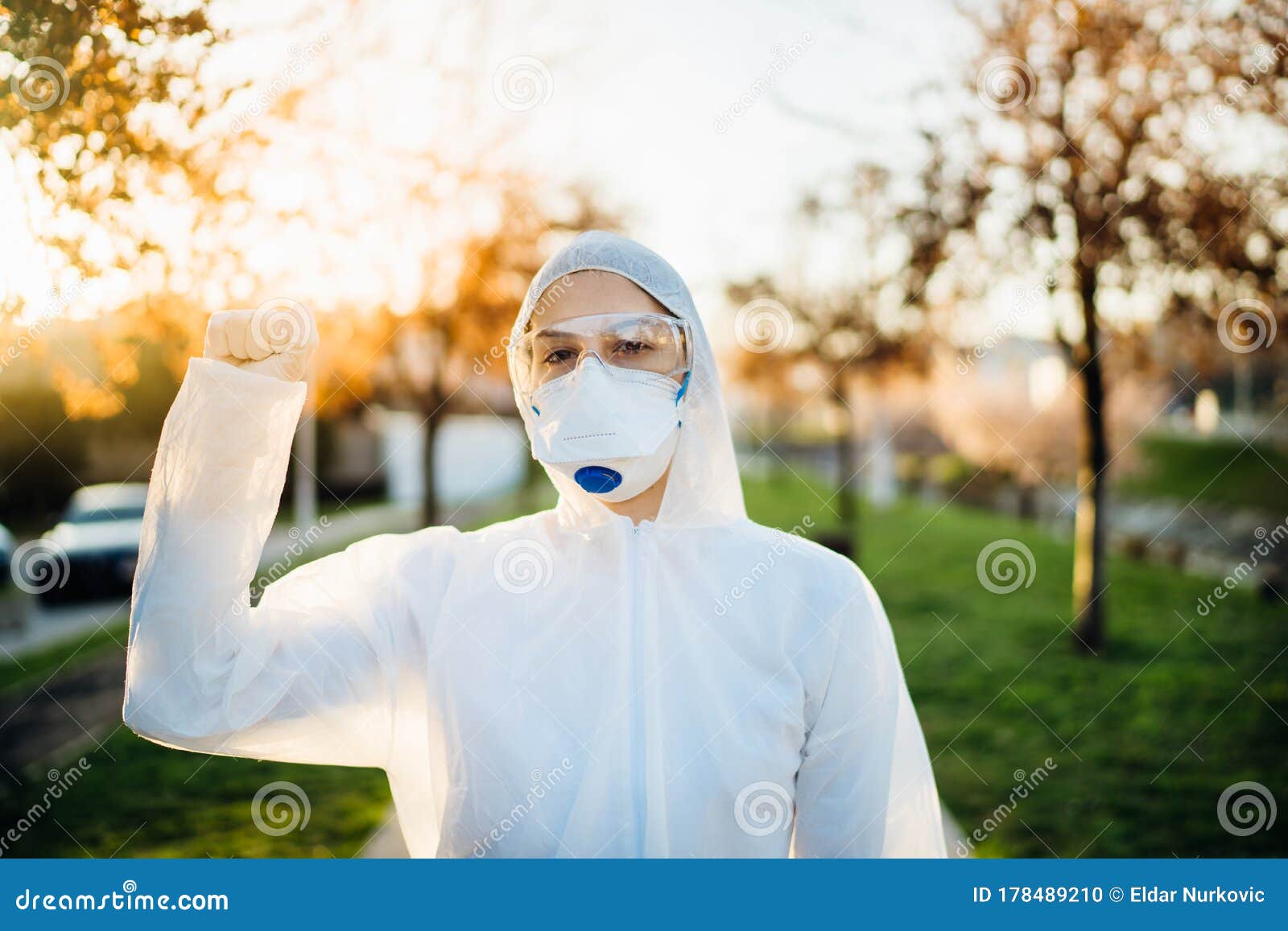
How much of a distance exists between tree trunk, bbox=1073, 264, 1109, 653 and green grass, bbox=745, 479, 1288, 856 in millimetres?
285

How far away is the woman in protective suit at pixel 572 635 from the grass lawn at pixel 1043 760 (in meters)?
2.98

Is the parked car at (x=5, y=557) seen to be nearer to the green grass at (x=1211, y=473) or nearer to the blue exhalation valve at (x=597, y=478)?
the blue exhalation valve at (x=597, y=478)

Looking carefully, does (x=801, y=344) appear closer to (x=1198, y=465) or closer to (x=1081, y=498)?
(x=1081, y=498)

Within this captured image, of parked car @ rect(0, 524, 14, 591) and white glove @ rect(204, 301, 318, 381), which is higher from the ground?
white glove @ rect(204, 301, 318, 381)

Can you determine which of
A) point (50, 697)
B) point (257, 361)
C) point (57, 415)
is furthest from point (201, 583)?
point (57, 415)

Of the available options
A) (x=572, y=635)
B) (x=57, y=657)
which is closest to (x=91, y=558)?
(x=57, y=657)

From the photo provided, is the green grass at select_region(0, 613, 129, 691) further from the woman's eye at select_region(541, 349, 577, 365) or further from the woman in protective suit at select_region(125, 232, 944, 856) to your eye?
the woman's eye at select_region(541, 349, 577, 365)

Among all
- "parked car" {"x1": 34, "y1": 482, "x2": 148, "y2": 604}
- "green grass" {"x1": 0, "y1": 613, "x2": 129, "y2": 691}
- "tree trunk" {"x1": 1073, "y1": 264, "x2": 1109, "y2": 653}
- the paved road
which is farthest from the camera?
"parked car" {"x1": 34, "y1": 482, "x2": 148, "y2": 604}

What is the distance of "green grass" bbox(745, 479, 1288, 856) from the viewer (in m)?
4.79

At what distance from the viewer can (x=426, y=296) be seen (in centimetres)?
781

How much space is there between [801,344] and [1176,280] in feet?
23.1

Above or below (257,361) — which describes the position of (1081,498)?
below

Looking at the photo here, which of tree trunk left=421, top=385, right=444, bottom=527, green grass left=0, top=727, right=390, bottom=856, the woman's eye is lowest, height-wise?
green grass left=0, top=727, right=390, bottom=856

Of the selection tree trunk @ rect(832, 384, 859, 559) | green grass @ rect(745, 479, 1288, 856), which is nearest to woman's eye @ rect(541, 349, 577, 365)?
green grass @ rect(745, 479, 1288, 856)
